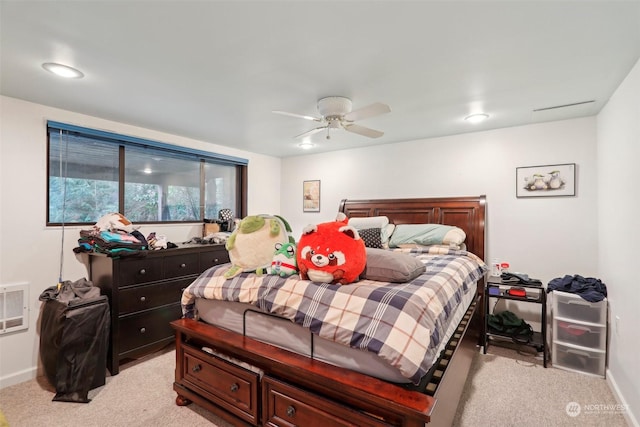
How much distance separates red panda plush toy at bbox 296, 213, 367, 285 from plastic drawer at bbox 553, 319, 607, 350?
2105mm

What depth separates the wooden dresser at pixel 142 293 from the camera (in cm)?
263

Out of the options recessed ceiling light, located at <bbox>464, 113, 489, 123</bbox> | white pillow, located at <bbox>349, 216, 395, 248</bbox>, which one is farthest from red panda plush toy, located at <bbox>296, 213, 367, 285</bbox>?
recessed ceiling light, located at <bbox>464, 113, 489, 123</bbox>

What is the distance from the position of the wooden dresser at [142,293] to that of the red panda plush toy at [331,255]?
1784 millimetres

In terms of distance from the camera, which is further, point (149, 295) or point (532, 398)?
point (149, 295)

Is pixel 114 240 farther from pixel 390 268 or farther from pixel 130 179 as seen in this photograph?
pixel 390 268

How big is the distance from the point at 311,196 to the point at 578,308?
347 cm

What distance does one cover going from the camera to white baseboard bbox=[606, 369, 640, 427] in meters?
1.87

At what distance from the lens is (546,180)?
3.11 meters

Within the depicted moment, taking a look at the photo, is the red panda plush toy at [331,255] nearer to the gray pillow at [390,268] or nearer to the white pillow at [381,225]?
the gray pillow at [390,268]

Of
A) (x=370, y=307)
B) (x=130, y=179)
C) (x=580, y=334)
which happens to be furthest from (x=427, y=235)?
(x=130, y=179)

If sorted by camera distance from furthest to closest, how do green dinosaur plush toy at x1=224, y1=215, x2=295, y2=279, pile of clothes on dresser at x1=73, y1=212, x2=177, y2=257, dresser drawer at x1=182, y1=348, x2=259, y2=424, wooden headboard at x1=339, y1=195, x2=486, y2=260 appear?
wooden headboard at x1=339, y1=195, x2=486, y2=260 < pile of clothes on dresser at x1=73, y1=212, x2=177, y2=257 < green dinosaur plush toy at x1=224, y1=215, x2=295, y2=279 < dresser drawer at x1=182, y1=348, x2=259, y2=424

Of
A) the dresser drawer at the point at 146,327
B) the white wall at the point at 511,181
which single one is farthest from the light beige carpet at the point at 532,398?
the dresser drawer at the point at 146,327

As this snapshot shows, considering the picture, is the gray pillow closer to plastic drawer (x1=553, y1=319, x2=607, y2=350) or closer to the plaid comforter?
the plaid comforter

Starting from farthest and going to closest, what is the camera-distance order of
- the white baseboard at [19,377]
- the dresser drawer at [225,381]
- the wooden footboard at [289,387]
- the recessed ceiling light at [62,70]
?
the white baseboard at [19,377]
the recessed ceiling light at [62,70]
the dresser drawer at [225,381]
the wooden footboard at [289,387]
